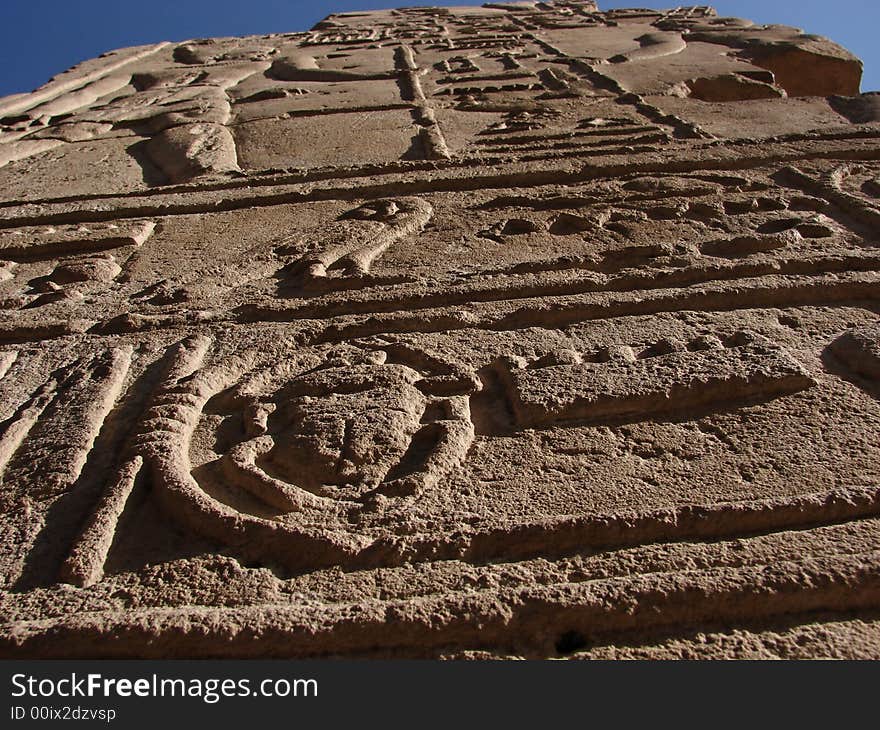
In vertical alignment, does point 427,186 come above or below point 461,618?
above

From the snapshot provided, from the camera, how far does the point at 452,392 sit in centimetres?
183

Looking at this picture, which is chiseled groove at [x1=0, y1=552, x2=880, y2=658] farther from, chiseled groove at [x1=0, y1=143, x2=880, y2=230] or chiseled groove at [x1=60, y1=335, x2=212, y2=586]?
chiseled groove at [x1=0, y1=143, x2=880, y2=230]

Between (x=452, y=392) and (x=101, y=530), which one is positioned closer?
(x=101, y=530)

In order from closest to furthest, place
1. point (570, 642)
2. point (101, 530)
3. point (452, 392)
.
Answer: point (570, 642)
point (101, 530)
point (452, 392)

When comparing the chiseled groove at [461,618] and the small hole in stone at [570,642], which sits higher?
the chiseled groove at [461,618]

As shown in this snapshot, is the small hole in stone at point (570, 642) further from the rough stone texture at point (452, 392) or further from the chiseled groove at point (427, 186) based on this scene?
the chiseled groove at point (427, 186)

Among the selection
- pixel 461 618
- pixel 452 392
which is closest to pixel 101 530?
pixel 461 618

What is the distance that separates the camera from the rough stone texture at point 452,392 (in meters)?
1.25

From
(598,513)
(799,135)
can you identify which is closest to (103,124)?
(799,135)

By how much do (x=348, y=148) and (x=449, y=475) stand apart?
276cm

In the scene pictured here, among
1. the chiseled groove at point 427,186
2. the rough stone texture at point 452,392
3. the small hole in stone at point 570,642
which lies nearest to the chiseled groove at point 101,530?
the rough stone texture at point 452,392

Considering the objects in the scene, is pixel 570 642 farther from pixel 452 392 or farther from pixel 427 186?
pixel 427 186

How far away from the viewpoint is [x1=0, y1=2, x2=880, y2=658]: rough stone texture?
125cm

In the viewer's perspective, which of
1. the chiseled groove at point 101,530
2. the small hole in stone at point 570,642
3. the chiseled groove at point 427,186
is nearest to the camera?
the small hole in stone at point 570,642
